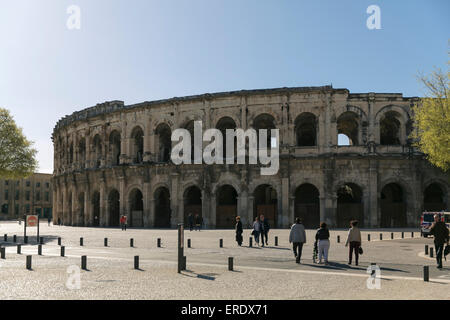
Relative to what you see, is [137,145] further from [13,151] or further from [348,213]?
[348,213]

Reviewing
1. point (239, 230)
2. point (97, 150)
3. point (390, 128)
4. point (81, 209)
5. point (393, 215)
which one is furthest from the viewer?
point (81, 209)

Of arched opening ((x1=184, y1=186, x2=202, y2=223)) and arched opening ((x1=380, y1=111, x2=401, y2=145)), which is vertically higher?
arched opening ((x1=380, y1=111, x2=401, y2=145))

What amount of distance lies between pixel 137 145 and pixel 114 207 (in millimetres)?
6606

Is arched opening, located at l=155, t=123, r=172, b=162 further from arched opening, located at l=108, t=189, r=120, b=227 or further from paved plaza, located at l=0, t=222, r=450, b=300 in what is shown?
paved plaza, located at l=0, t=222, r=450, b=300

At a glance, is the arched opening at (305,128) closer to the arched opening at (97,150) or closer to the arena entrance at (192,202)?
the arena entrance at (192,202)

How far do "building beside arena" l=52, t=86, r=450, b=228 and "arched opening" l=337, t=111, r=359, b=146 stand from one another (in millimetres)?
112

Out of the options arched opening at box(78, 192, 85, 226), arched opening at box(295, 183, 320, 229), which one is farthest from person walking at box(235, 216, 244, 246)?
arched opening at box(78, 192, 85, 226)

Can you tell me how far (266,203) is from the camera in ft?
129

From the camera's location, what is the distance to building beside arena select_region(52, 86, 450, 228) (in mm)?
34656

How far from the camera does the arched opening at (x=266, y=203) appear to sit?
120 feet

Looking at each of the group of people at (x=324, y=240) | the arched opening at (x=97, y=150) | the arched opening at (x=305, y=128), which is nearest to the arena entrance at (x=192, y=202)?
the arched opening at (x=305, y=128)

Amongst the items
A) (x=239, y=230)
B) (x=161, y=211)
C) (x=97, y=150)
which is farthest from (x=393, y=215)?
(x=97, y=150)

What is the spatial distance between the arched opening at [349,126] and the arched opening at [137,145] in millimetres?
17287
